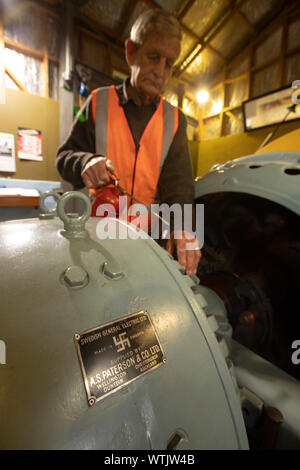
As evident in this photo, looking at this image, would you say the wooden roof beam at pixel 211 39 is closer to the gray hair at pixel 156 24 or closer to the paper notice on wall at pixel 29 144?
the paper notice on wall at pixel 29 144

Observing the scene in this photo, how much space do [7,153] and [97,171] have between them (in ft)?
12.4

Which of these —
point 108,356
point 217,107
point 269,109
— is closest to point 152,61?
point 108,356

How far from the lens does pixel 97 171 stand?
0.88 metres

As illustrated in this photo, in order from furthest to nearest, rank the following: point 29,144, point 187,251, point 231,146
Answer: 1. point 231,146
2. point 29,144
3. point 187,251

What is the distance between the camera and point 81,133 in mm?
1309

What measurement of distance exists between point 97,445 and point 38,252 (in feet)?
1.11

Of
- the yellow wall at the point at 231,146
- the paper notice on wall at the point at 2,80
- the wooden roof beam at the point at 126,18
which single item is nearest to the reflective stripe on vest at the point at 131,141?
the paper notice on wall at the point at 2,80

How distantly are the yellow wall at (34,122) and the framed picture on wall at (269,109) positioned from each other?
4.70 metres

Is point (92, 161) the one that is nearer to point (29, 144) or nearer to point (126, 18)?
point (29, 144)

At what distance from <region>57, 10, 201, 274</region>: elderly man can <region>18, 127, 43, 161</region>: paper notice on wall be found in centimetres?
324

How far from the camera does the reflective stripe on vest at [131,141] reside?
1.29 meters
